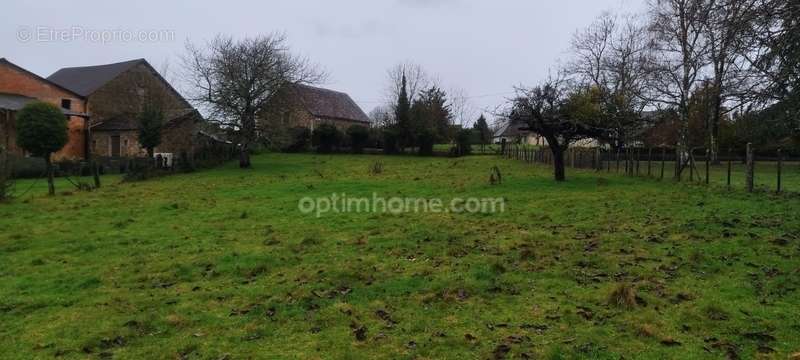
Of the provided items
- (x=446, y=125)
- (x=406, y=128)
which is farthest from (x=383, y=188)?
(x=446, y=125)

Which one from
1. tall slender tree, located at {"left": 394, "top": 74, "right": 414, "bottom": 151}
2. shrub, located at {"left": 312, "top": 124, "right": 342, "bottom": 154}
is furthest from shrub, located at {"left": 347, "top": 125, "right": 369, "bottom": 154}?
tall slender tree, located at {"left": 394, "top": 74, "right": 414, "bottom": 151}

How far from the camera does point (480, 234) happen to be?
9844 millimetres

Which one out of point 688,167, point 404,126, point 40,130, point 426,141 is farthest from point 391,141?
point 40,130

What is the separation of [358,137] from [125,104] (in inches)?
783

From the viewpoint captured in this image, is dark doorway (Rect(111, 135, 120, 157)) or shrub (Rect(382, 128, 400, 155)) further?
shrub (Rect(382, 128, 400, 155))

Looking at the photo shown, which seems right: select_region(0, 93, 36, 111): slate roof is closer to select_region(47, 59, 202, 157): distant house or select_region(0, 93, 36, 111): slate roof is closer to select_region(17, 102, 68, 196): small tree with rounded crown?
select_region(47, 59, 202, 157): distant house

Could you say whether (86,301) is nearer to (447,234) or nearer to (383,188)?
(447,234)

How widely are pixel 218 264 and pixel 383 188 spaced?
10.3 meters

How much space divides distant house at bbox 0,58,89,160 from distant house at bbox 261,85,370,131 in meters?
15.6

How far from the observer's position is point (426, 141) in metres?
46.1

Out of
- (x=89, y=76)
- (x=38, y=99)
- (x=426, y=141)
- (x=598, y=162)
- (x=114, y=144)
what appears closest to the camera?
(x=598, y=162)

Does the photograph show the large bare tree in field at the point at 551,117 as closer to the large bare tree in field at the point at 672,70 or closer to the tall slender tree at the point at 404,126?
the large bare tree in field at the point at 672,70

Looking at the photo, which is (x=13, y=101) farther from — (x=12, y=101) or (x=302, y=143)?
(x=302, y=143)

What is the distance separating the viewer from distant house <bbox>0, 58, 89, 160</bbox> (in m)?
33.4
